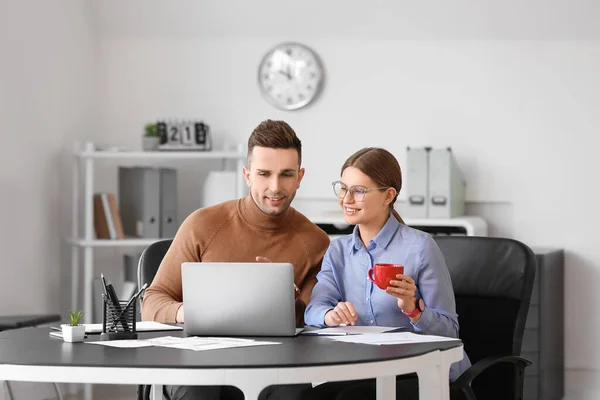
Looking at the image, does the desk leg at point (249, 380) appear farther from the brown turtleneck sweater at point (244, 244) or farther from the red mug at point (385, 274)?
the brown turtleneck sweater at point (244, 244)

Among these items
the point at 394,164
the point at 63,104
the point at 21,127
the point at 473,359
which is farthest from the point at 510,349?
the point at 63,104

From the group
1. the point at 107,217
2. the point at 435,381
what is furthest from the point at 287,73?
the point at 435,381

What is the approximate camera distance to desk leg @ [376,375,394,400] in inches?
93.2

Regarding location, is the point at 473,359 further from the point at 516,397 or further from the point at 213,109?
the point at 213,109

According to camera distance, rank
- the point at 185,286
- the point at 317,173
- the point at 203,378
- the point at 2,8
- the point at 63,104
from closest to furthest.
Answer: the point at 203,378 → the point at 185,286 → the point at 2,8 → the point at 63,104 → the point at 317,173

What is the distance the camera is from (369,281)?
267 cm

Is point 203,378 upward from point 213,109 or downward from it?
downward

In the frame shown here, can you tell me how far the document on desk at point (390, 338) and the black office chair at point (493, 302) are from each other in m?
0.46

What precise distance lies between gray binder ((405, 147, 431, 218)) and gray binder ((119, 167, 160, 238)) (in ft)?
4.44

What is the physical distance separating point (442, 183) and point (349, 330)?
298 centimetres

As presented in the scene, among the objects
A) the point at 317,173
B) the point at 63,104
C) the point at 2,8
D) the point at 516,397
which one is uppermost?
the point at 2,8

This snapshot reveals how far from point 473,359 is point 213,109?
343 centimetres

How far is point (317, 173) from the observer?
587 centimetres

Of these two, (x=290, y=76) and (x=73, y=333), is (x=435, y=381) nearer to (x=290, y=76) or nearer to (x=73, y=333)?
(x=73, y=333)
